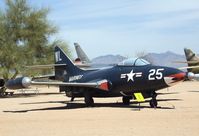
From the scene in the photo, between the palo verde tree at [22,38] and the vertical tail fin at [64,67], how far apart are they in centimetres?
1302

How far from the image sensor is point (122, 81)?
2056cm

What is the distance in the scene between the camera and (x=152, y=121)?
543 inches

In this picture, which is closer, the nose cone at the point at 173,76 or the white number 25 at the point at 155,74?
the nose cone at the point at 173,76

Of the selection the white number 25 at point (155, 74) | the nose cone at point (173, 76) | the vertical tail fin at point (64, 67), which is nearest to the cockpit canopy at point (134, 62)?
the white number 25 at point (155, 74)

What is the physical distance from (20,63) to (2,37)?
282 centimetres

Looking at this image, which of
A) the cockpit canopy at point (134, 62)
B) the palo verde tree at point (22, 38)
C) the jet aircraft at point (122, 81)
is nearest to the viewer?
the jet aircraft at point (122, 81)

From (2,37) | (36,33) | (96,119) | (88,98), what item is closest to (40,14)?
(36,33)

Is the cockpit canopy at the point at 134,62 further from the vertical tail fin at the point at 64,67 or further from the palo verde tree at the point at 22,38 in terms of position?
the palo verde tree at the point at 22,38

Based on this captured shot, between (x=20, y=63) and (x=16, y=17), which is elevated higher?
(x=16, y=17)

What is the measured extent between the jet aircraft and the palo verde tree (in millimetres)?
15356

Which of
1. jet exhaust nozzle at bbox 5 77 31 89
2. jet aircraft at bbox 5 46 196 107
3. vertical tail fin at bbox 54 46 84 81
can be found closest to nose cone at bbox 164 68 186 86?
jet aircraft at bbox 5 46 196 107

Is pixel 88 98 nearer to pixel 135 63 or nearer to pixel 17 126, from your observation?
pixel 135 63

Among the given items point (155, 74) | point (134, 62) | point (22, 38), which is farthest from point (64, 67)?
point (22, 38)

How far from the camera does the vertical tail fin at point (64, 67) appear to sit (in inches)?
959
